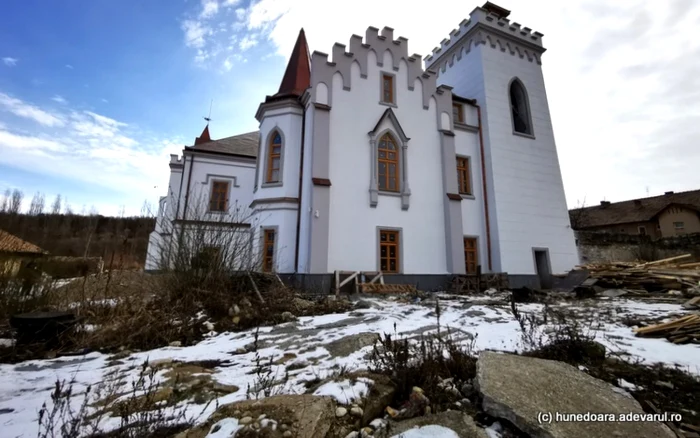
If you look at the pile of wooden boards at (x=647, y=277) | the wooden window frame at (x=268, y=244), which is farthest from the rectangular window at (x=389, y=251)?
the pile of wooden boards at (x=647, y=277)

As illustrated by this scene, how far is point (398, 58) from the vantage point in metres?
14.5

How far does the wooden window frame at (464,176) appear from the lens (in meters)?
15.0

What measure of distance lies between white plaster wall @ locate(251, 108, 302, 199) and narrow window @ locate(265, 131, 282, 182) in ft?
0.55

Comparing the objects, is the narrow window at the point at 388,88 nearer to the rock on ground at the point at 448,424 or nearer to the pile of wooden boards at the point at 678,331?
the pile of wooden boards at the point at 678,331

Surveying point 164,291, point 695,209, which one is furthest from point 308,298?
point 695,209

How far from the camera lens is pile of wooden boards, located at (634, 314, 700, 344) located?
4.36m

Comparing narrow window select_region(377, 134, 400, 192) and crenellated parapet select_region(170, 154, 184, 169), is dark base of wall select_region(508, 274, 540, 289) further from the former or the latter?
crenellated parapet select_region(170, 154, 184, 169)

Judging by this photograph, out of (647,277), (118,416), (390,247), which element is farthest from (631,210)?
(118,416)

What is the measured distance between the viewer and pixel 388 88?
14.2 meters

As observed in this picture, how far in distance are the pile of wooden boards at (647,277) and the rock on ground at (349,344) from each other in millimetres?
10012

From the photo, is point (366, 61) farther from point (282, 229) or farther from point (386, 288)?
point (386, 288)

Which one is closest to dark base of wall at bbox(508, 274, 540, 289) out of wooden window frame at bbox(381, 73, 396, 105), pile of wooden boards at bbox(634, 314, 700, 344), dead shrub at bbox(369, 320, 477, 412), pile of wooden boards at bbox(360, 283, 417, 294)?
pile of wooden boards at bbox(360, 283, 417, 294)

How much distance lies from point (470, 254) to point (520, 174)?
4.96 meters

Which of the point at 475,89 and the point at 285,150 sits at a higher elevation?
the point at 475,89
